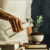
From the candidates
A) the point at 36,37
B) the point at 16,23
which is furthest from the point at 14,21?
the point at 36,37

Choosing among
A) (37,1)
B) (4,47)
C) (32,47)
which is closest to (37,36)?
(32,47)

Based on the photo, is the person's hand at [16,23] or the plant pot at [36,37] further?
the plant pot at [36,37]

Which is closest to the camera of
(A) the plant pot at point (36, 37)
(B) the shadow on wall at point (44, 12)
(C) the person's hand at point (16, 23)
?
(C) the person's hand at point (16, 23)

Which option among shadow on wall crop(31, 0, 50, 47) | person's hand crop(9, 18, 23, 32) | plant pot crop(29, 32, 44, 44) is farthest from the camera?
shadow on wall crop(31, 0, 50, 47)

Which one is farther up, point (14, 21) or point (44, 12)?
point (44, 12)

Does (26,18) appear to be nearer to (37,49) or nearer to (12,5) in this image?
(12,5)

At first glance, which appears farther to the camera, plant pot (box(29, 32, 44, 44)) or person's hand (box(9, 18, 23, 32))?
plant pot (box(29, 32, 44, 44))

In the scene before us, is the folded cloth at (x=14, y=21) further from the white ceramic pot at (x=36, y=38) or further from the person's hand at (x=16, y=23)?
the white ceramic pot at (x=36, y=38)

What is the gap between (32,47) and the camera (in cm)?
139

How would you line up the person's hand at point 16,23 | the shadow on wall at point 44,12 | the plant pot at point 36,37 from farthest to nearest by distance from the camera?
the shadow on wall at point 44,12 → the plant pot at point 36,37 → the person's hand at point 16,23

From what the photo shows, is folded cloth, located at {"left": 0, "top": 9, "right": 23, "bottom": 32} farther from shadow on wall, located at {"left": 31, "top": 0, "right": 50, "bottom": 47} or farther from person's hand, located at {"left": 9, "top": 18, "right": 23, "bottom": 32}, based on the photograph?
shadow on wall, located at {"left": 31, "top": 0, "right": 50, "bottom": 47}

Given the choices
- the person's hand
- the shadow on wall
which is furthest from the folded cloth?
the shadow on wall

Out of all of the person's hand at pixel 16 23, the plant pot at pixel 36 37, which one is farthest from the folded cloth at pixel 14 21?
the plant pot at pixel 36 37

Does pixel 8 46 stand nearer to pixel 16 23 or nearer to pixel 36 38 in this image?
pixel 16 23
